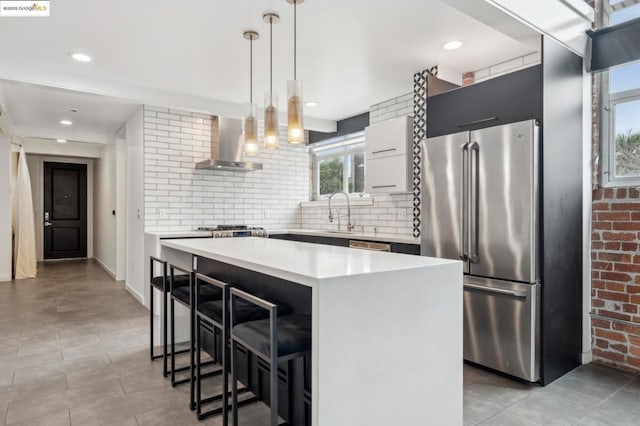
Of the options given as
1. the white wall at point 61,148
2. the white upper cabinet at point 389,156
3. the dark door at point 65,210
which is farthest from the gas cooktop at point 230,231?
the dark door at point 65,210

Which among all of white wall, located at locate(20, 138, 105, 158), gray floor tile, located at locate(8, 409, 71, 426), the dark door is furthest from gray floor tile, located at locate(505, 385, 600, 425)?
the dark door

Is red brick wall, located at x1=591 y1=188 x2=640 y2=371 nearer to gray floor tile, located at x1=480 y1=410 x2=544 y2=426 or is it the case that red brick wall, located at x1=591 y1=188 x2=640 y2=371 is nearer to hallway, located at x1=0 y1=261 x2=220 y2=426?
gray floor tile, located at x1=480 y1=410 x2=544 y2=426

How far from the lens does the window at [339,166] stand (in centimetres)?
548

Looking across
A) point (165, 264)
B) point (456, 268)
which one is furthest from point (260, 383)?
point (456, 268)

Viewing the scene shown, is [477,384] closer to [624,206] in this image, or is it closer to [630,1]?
[624,206]

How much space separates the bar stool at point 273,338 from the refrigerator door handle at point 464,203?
1.58 metres

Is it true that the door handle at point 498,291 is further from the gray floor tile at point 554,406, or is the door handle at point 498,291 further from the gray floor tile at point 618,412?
the gray floor tile at point 618,412

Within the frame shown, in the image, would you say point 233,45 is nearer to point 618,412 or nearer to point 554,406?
point 554,406

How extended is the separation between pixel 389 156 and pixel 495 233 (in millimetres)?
1700

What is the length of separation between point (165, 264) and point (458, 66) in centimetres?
310

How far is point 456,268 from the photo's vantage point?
1828 millimetres

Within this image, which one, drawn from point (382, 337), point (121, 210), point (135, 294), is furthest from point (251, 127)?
point (121, 210)

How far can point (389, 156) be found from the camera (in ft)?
13.8

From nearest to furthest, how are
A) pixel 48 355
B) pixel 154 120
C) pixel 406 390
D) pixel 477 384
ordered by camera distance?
1. pixel 406 390
2. pixel 477 384
3. pixel 48 355
4. pixel 154 120
